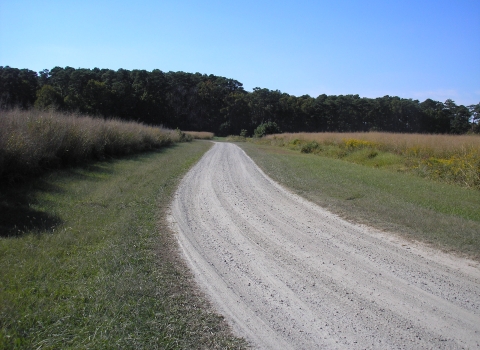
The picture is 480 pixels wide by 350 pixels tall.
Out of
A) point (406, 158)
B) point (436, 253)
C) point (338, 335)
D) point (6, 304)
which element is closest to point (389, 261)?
point (436, 253)

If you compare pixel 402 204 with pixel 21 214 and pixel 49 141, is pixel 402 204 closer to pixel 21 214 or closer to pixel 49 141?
A: pixel 21 214

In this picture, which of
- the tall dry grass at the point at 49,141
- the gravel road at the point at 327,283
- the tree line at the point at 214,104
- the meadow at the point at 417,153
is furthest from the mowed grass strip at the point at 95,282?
the tree line at the point at 214,104

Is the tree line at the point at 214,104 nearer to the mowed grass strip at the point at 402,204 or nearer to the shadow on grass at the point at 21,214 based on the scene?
the shadow on grass at the point at 21,214

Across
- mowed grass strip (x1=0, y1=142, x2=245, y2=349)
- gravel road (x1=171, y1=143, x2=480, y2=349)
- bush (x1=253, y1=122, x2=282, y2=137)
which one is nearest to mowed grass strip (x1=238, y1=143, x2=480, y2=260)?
gravel road (x1=171, y1=143, x2=480, y2=349)

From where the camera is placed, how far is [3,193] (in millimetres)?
10133

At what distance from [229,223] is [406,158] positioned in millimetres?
17960

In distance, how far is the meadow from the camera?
56.5 ft

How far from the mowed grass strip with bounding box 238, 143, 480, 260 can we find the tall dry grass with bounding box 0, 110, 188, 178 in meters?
Result: 8.90

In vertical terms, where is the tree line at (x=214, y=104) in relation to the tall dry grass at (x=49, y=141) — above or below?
above

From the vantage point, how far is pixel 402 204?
34.8 ft

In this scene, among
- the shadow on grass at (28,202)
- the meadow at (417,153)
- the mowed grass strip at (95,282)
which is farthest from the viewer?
the meadow at (417,153)

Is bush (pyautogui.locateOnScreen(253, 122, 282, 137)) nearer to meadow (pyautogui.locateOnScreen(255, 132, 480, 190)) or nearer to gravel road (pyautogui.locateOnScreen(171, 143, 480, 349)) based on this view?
meadow (pyautogui.locateOnScreen(255, 132, 480, 190))

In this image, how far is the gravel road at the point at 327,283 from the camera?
408 centimetres

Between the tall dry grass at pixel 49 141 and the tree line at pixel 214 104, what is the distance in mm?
11894
